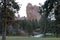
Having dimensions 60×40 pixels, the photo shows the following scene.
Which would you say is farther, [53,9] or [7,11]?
[7,11]

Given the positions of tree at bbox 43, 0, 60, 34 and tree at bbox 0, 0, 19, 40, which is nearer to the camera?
tree at bbox 43, 0, 60, 34

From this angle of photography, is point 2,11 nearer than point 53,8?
No

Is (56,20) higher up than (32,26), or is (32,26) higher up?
(56,20)

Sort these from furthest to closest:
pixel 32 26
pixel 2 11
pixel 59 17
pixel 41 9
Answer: pixel 32 26 → pixel 2 11 → pixel 41 9 → pixel 59 17

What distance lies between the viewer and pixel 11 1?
61.8 ft

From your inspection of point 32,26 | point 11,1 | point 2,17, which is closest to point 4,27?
point 2,17

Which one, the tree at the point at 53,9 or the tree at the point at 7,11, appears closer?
the tree at the point at 53,9

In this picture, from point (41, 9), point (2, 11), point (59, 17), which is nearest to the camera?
point (59, 17)

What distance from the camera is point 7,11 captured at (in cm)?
1859

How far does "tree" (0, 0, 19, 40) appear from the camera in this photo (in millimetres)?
18531

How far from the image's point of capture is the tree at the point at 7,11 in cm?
1853

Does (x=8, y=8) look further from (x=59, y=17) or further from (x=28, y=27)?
(x=28, y=27)

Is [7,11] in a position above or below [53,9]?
below

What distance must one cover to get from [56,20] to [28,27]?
41190mm
